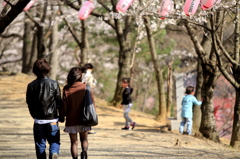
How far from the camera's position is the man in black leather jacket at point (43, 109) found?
480 cm

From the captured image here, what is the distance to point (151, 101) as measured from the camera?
29156mm

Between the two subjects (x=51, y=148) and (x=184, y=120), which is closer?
(x=51, y=148)

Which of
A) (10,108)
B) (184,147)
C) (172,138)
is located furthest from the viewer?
(10,108)

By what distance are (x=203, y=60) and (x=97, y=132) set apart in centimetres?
352

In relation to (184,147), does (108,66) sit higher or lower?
higher

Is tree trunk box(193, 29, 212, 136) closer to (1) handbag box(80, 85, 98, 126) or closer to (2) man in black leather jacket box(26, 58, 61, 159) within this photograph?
(1) handbag box(80, 85, 98, 126)

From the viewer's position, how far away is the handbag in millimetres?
4996

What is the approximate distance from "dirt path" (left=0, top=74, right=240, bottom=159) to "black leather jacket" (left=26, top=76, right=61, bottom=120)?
4.95ft

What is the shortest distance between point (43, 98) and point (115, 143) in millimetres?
3518

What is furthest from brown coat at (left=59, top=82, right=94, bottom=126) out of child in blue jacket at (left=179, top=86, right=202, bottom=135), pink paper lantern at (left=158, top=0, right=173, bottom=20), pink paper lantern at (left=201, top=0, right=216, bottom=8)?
child in blue jacket at (left=179, top=86, right=202, bottom=135)

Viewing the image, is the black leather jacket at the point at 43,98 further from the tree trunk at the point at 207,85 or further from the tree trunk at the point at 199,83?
the tree trunk at the point at 199,83

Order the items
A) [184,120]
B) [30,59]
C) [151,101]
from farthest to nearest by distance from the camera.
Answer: [151,101], [30,59], [184,120]

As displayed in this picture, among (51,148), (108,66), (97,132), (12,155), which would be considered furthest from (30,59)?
(51,148)

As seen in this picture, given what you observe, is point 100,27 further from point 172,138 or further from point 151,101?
point 172,138
